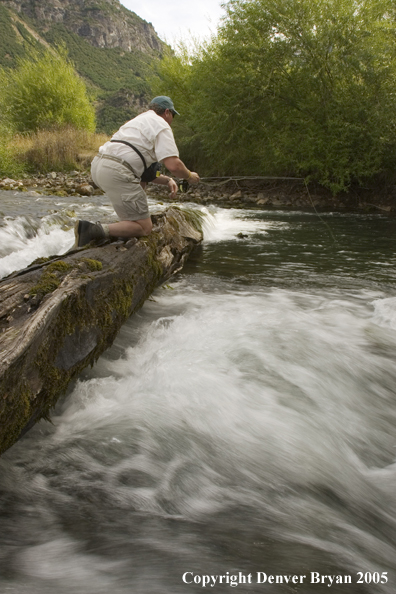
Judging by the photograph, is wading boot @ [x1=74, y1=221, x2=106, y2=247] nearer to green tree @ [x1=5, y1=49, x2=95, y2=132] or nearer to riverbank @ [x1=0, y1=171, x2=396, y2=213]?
riverbank @ [x1=0, y1=171, x2=396, y2=213]

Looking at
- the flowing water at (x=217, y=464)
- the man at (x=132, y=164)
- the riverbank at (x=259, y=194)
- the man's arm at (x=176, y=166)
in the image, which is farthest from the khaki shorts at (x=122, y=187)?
the riverbank at (x=259, y=194)

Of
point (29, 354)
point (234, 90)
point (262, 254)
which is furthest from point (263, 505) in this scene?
point (234, 90)

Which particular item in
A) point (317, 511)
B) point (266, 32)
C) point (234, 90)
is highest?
point (266, 32)

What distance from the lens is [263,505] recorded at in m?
2.32

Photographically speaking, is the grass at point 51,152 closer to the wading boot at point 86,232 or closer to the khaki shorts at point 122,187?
the khaki shorts at point 122,187

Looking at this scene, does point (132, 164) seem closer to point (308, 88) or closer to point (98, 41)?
point (308, 88)

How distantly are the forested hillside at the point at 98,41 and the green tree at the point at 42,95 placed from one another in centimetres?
6523

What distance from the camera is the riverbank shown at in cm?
1717

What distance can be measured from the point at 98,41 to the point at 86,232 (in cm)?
18945

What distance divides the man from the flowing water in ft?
3.63

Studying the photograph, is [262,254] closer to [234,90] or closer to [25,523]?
[25,523]

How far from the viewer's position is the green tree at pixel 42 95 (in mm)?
32531

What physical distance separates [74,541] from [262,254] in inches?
277

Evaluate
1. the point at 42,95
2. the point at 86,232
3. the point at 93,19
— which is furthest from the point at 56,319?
the point at 93,19
